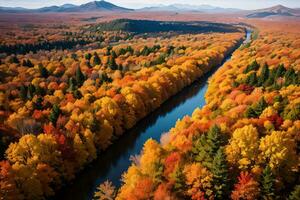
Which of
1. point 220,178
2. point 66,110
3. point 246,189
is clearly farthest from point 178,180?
point 66,110

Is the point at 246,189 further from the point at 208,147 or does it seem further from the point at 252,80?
the point at 252,80

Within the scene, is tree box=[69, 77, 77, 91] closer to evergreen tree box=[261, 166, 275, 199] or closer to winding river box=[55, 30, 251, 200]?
winding river box=[55, 30, 251, 200]

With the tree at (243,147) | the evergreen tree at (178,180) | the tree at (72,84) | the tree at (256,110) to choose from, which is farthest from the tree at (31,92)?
the tree at (243,147)

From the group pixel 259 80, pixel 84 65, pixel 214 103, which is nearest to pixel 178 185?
pixel 214 103

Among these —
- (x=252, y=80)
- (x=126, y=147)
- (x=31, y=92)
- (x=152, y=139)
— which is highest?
(x=252, y=80)

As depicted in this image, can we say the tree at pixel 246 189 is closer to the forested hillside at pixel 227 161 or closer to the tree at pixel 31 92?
the forested hillside at pixel 227 161

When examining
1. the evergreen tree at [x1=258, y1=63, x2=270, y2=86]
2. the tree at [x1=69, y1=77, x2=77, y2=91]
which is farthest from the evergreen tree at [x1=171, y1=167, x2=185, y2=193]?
the tree at [x1=69, y1=77, x2=77, y2=91]
